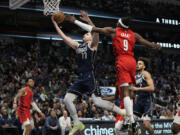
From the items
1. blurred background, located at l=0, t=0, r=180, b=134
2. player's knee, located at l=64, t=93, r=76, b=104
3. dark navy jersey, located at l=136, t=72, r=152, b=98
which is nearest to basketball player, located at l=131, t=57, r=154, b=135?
dark navy jersey, located at l=136, t=72, r=152, b=98

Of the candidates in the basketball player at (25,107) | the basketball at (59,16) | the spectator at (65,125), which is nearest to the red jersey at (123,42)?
the basketball at (59,16)

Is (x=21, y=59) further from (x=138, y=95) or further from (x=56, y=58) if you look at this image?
(x=138, y=95)

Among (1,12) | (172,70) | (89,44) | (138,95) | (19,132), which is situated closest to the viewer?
(89,44)

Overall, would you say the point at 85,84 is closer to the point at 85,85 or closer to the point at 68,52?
the point at 85,85

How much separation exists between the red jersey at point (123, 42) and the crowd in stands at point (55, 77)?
23.1ft

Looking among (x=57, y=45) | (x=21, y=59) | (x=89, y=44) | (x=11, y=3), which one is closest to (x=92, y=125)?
(x=89, y=44)

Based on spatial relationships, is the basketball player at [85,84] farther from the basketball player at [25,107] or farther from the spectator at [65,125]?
the spectator at [65,125]

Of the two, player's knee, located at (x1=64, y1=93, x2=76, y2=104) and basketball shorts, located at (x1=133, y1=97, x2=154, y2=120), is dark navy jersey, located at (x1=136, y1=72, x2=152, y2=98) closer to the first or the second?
basketball shorts, located at (x1=133, y1=97, x2=154, y2=120)

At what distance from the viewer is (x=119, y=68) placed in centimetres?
616

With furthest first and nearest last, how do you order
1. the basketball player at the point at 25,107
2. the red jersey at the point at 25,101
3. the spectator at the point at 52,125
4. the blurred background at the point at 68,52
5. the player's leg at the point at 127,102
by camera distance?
1. the blurred background at the point at 68,52
2. the spectator at the point at 52,125
3. the red jersey at the point at 25,101
4. the basketball player at the point at 25,107
5. the player's leg at the point at 127,102

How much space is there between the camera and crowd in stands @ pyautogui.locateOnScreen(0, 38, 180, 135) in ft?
45.2

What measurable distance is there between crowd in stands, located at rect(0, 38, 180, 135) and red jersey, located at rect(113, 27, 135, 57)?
7050mm

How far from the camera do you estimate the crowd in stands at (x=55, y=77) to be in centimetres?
1377

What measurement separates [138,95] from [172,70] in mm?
19448
